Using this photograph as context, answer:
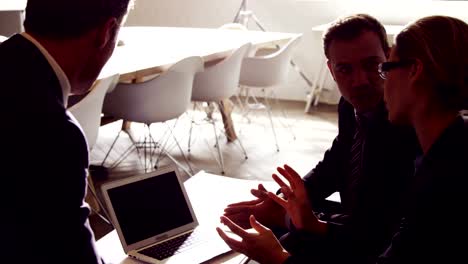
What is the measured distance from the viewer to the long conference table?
3139 millimetres

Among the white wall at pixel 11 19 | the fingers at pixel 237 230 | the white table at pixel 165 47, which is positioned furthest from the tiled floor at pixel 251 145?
the fingers at pixel 237 230

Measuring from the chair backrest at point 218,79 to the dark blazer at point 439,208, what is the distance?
9.00ft

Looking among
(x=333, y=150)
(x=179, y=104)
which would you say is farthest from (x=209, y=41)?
(x=333, y=150)

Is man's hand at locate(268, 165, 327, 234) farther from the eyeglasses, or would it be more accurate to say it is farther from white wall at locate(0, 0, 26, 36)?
white wall at locate(0, 0, 26, 36)

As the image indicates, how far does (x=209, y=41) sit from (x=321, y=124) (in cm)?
158

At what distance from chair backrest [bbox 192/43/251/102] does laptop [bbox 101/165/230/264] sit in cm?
231

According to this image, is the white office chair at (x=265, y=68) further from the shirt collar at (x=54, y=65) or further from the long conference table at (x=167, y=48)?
the shirt collar at (x=54, y=65)

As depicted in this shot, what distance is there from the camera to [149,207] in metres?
1.52

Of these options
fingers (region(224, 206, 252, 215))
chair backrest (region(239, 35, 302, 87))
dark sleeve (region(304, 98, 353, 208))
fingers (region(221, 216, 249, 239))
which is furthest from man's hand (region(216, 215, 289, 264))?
chair backrest (region(239, 35, 302, 87))

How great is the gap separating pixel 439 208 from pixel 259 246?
18.6 inches

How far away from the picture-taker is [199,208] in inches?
67.6

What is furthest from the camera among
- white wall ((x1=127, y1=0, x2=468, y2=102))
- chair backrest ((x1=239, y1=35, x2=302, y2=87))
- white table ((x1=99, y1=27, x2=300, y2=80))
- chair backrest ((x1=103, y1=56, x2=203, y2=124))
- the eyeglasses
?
white wall ((x1=127, y1=0, x2=468, y2=102))

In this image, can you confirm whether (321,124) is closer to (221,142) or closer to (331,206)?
(221,142)

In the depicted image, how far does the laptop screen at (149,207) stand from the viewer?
57.8 inches
